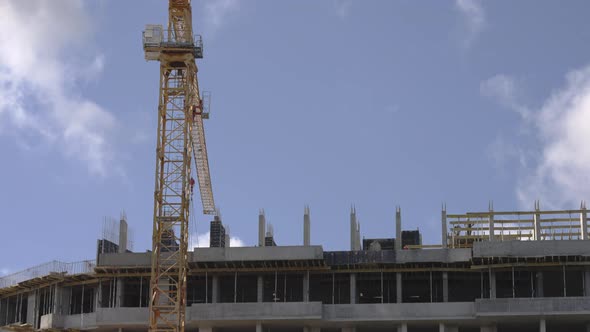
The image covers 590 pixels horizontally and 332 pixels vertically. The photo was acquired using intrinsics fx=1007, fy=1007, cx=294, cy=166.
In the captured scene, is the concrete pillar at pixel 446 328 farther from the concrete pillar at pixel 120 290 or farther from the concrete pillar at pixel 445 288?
the concrete pillar at pixel 120 290

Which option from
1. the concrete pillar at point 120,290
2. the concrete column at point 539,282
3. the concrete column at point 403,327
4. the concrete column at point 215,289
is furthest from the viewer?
the concrete pillar at point 120,290

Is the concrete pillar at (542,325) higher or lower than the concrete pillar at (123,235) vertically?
lower

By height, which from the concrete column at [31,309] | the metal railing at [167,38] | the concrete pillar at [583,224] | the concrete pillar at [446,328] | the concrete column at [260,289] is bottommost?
the concrete pillar at [446,328]

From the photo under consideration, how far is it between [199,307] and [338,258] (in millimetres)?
11483

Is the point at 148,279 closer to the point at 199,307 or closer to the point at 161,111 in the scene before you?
the point at 199,307

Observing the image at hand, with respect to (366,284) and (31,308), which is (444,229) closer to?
(366,284)

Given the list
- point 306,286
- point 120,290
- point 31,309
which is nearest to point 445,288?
point 306,286

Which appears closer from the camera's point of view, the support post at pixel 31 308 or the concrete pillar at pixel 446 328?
the concrete pillar at pixel 446 328

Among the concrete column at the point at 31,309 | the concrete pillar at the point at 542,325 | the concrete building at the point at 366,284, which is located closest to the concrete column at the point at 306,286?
the concrete building at the point at 366,284

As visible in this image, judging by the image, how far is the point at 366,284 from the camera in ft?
267

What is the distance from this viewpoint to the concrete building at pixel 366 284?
2901 inches

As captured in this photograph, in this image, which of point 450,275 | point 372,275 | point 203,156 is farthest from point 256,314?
point 203,156

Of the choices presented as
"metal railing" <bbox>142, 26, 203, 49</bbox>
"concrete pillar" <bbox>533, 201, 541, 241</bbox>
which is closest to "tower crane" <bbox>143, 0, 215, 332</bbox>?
"metal railing" <bbox>142, 26, 203, 49</bbox>

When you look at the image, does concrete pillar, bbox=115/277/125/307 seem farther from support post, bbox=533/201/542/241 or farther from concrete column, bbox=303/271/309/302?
support post, bbox=533/201/542/241
